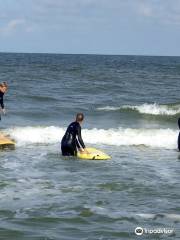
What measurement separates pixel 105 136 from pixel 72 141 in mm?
4635

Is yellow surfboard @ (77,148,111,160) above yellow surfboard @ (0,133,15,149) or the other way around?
the other way around

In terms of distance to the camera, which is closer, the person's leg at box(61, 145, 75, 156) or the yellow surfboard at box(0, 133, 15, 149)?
the person's leg at box(61, 145, 75, 156)

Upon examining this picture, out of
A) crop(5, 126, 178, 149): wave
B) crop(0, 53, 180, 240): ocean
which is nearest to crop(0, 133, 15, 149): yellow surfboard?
crop(0, 53, 180, 240): ocean

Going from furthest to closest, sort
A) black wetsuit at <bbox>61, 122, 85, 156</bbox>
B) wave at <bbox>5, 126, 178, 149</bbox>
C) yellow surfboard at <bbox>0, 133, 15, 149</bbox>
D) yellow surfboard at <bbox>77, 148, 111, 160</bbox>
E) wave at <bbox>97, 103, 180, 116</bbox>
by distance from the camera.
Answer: wave at <bbox>97, 103, 180, 116</bbox> < wave at <bbox>5, 126, 178, 149</bbox> < yellow surfboard at <bbox>0, 133, 15, 149</bbox> < black wetsuit at <bbox>61, 122, 85, 156</bbox> < yellow surfboard at <bbox>77, 148, 111, 160</bbox>

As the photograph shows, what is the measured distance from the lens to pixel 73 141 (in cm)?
1501

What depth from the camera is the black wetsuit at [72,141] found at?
48.9 ft

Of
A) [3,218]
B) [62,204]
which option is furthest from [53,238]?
[62,204]

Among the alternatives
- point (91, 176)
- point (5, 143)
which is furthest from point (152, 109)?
point (91, 176)

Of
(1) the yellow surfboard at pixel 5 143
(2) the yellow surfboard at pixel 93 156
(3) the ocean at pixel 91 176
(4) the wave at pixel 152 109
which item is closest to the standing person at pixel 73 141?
(2) the yellow surfboard at pixel 93 156

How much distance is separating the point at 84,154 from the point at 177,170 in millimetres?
2682

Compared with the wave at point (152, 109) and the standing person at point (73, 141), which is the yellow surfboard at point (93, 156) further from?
the wave at point (152, 109)

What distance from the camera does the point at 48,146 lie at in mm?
17359

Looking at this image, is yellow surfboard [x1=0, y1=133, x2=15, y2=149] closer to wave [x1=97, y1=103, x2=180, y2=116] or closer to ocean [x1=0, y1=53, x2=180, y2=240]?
ocean [x1=0, y1=53, x2=180, y2=240]

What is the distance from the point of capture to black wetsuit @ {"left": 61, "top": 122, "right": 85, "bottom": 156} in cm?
1491
